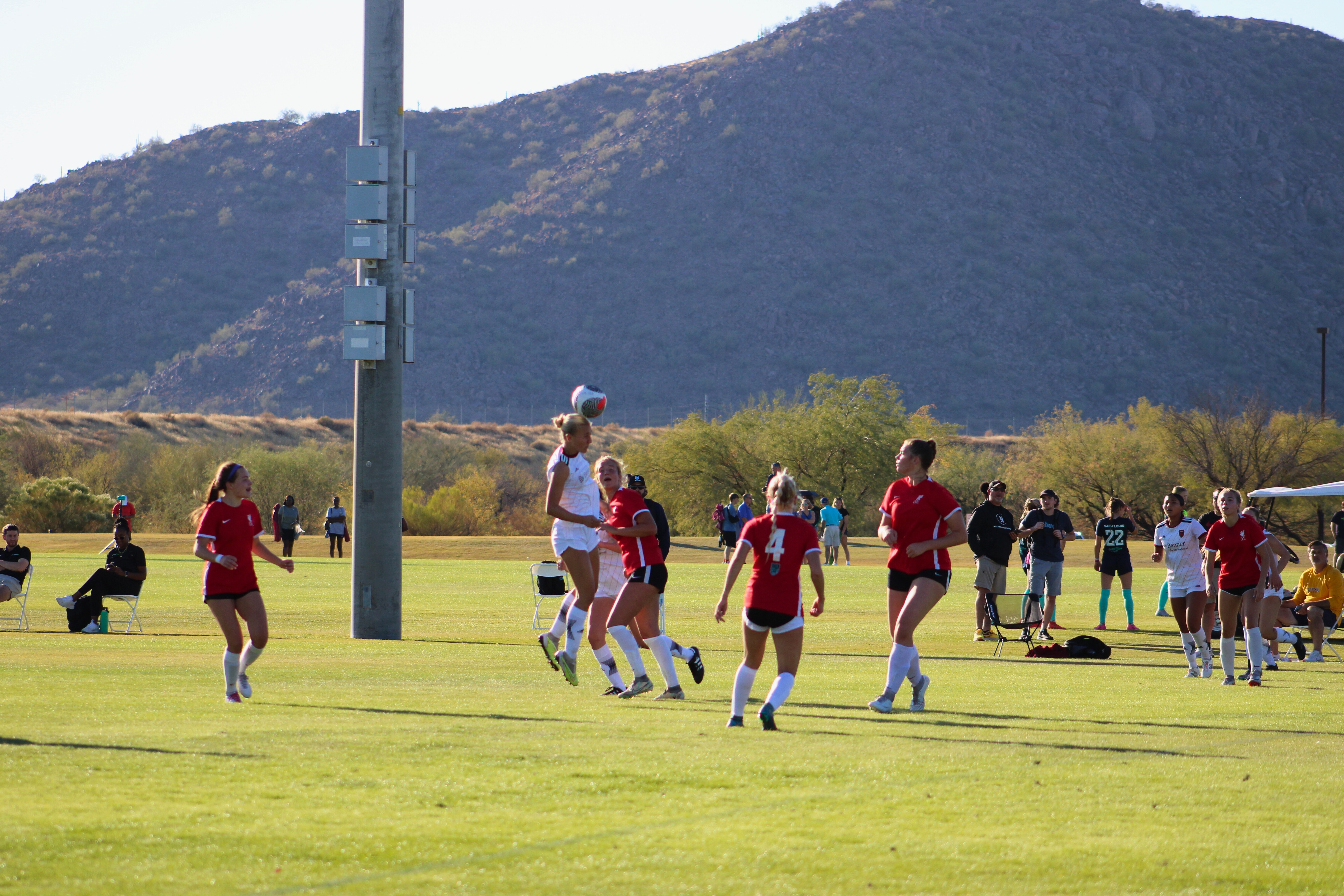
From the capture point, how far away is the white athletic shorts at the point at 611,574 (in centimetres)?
1268

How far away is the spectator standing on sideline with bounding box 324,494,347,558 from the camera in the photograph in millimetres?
43219

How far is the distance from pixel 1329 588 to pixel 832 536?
24.5m

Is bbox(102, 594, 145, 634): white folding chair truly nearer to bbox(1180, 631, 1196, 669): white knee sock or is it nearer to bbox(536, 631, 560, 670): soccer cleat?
bbox(536, 631, 560, 670): soccer cleat

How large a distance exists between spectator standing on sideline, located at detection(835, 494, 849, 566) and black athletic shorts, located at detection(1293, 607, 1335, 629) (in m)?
23.5

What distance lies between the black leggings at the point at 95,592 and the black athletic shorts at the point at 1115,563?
13210 millimetres

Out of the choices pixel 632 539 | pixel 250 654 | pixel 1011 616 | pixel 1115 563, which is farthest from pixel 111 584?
pixel 1115 563

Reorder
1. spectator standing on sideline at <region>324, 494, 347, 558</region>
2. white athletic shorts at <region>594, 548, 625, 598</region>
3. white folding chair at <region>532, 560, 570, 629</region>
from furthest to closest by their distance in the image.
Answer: spectator standing on sideline at <region>324, 494, 347, 558</region> → white folding chair at <region>532, 560, 570, 629</region> → white athletic shorts at <region>594, 548, 625, 598</region>

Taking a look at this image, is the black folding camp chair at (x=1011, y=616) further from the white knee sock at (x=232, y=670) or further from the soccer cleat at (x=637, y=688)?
the white knee sock at (x=232, y=670)

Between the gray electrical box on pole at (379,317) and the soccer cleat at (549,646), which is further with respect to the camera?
the gray electrical box on pole at (379,317)

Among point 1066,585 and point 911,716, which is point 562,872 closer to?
point 911,716

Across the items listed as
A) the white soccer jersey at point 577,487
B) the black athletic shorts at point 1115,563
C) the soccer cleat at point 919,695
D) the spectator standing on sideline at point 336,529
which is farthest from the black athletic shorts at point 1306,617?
the spectator standing on sideline at point 336,529

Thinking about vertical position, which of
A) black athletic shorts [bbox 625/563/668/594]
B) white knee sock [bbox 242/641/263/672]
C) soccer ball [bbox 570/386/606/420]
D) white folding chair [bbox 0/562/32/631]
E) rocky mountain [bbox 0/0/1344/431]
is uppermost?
rocky mountain [bbox 0/0/1344/431]

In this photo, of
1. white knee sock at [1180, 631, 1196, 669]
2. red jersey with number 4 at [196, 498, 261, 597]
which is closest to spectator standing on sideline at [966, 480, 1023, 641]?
white knee sock at [1180, 631, 1196, 669]

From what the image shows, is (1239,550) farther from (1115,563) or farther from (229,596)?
(229,596)
